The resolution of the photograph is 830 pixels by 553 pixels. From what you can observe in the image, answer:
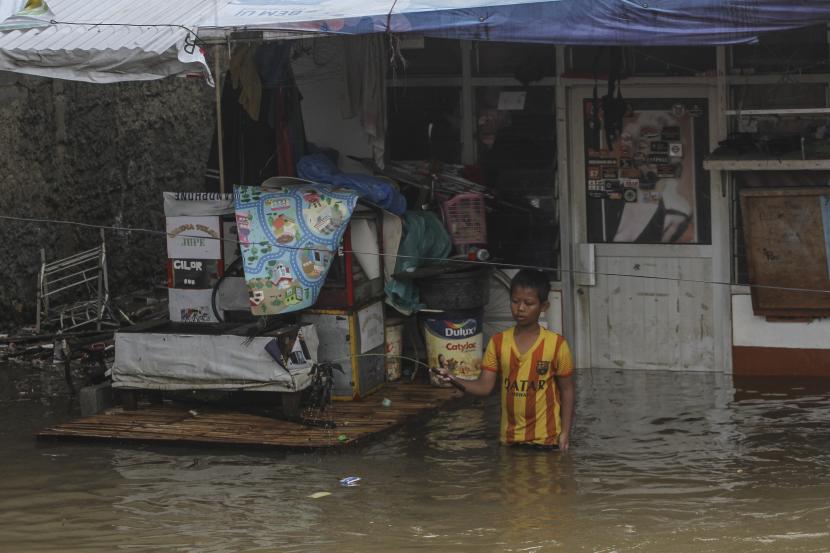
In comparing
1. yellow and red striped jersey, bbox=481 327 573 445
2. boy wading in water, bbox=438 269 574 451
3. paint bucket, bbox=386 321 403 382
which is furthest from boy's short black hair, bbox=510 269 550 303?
paint bucket, bbox=386 321 403 382

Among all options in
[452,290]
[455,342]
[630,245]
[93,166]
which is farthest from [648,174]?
[93,166]

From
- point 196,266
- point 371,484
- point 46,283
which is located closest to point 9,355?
point 46,283

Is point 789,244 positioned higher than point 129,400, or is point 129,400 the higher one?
point 789,244

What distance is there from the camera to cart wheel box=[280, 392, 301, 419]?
8695 millimetres

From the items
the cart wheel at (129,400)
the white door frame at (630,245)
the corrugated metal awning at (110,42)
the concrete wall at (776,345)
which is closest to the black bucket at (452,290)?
the white door frame at (630,245)

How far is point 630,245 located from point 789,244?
4.17 feet

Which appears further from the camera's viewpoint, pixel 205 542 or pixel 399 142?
pixel 399 142

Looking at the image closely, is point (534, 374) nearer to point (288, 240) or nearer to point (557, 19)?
point (557, 19)

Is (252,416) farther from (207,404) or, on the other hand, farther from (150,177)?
(150,177)

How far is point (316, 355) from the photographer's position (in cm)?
902

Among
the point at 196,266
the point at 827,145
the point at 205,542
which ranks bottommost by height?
the point at 205,542

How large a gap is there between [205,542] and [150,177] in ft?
26.4

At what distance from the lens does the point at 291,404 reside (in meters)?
8.73

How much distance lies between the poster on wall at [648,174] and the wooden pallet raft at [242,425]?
A: 6.67 feet
